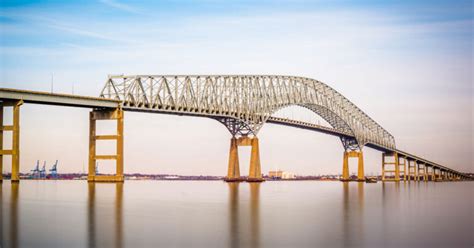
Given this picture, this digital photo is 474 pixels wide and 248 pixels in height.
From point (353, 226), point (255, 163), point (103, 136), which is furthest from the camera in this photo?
point (255, 163)

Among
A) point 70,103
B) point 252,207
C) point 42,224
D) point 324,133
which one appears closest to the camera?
point 42,224

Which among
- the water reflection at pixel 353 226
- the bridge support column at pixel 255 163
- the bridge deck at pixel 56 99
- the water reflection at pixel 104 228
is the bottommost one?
the water reflection at pixel 353 226

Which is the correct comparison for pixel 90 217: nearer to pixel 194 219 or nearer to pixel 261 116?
pixel 194 219

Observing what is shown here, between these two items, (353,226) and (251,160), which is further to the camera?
(251,160)

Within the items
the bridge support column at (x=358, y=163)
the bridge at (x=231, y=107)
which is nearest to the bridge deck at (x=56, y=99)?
the bridge at (x=231, y=107)

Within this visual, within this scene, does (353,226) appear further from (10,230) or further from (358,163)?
(358,163)

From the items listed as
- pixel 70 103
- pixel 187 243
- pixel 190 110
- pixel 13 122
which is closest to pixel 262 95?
pixel 190 110

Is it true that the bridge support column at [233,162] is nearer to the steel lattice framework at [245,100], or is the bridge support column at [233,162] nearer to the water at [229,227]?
the steel lattice framework at [245,100]

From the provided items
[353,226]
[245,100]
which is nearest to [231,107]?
[245,100]
